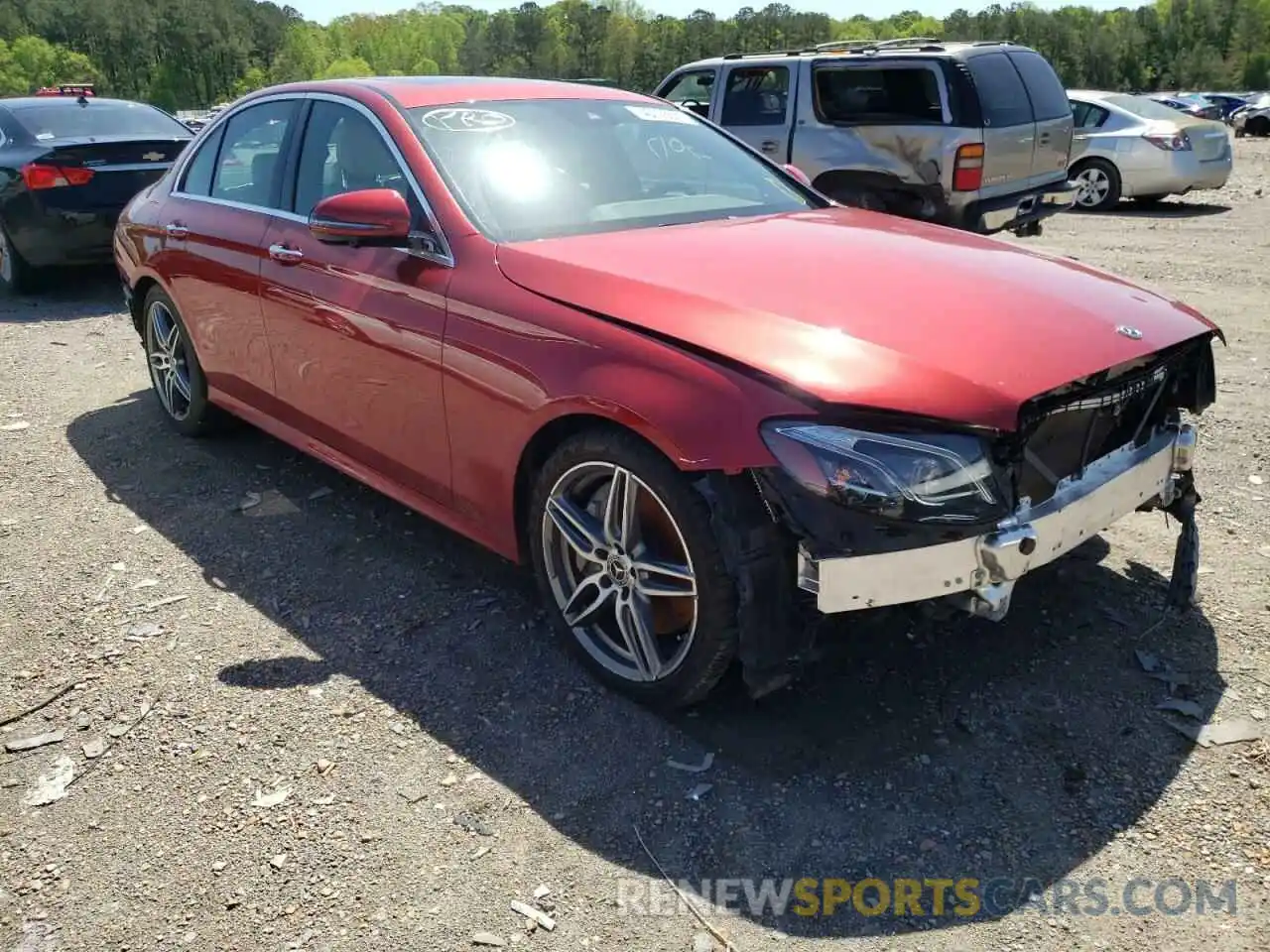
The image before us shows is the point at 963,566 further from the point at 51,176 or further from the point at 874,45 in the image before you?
the point at 51,176

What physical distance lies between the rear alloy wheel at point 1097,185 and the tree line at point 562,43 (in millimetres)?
79783

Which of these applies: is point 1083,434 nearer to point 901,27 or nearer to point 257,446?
point 257,446

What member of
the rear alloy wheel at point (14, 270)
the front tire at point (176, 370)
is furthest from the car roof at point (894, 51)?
the front tire at point (176, 370)

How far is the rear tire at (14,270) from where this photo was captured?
903 cm

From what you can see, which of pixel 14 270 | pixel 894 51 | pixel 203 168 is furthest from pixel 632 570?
pixel 14 270

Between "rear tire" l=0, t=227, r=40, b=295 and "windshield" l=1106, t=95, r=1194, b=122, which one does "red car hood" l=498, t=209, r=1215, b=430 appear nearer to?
"rear tire" l=0, t=227, r=40, b=295

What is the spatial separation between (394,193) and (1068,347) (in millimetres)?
2095

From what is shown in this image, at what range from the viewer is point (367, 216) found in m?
3.40

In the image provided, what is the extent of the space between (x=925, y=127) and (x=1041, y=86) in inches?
55.6

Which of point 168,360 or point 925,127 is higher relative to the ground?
point 925,127

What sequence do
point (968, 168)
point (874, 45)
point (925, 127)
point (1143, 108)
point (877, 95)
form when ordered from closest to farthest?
1. point (968, 168)
2. point (925, 127)
3. point (877, 95)
4. point (874, 45)
5. point (1143, 108)

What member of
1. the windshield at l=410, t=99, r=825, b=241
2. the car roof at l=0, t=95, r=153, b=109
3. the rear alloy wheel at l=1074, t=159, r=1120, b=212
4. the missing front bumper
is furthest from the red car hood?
the rear alloy wheel at l=1074, t=159, r=1120, b=212

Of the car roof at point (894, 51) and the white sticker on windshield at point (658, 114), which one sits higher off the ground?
the car roof at point (894, 51)

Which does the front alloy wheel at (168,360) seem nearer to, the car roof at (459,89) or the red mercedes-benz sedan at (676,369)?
the red mercedes-benz sedan at (676,369)
